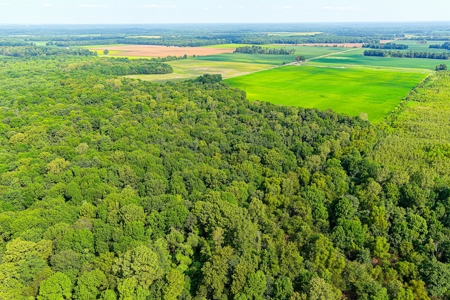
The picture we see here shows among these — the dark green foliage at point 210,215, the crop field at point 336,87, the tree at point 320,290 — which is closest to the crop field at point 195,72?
the crop field at point 336,87

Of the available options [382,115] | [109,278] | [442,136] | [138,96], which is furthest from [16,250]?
[382,115]

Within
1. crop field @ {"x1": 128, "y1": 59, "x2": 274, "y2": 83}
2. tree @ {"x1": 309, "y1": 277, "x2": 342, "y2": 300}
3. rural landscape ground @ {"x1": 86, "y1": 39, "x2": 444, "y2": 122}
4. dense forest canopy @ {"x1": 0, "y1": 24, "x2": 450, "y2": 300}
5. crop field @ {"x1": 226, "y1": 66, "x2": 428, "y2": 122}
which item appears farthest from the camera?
crop field @ {"x1": 128, "y1": 59, "x2": 274, "y2": 83}

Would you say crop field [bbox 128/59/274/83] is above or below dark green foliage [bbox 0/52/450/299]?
above

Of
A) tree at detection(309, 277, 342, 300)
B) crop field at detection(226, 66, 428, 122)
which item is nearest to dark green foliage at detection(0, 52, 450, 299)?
tree at detection(309, 277, 342, 300)

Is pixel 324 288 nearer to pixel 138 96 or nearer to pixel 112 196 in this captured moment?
pixel 112 196

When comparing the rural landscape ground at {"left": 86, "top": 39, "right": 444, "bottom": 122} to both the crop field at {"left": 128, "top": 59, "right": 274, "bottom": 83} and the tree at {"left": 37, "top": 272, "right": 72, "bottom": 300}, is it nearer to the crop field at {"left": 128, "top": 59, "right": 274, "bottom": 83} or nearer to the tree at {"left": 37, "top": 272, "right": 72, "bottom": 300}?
the crop field at {"left": 128, "top": 59, "right": 274, "bottom": 83}

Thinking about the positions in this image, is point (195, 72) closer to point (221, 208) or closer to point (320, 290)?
point (221, 208)

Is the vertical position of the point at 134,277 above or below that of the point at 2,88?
below

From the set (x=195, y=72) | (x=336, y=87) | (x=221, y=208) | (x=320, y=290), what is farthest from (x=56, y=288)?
(x=195, y=72)
